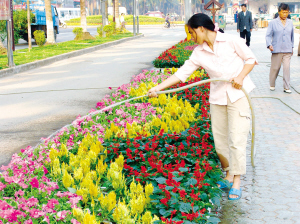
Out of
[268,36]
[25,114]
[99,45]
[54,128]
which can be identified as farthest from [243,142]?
[99,45]

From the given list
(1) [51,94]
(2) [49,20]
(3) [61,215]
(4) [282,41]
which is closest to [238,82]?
(3) [61,215]

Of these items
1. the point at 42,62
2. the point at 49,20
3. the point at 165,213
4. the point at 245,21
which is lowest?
the point at 165,213

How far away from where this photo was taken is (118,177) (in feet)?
11.3

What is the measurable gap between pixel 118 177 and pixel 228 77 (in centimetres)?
124

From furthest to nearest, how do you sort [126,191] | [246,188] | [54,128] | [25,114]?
[25,114], [54,128], [246,188], [126,191]

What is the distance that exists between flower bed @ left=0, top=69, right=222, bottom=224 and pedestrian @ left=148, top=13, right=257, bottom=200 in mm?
263

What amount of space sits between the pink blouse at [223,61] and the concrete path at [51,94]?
2438mm

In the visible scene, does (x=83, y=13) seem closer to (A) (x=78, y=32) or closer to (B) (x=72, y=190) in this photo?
(A) (x=78, y=32)

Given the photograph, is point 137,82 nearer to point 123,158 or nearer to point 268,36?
point 268,36

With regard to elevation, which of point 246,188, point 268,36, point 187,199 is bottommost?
point 246,188

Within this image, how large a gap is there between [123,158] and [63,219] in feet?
3.67

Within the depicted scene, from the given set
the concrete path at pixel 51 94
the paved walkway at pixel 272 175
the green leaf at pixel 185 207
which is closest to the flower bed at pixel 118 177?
the green leaf at pixel 185 207

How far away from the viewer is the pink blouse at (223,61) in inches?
141

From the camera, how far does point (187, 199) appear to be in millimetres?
3057
